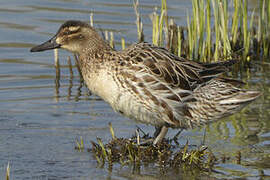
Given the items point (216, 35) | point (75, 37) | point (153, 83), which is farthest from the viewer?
point (216, 35)

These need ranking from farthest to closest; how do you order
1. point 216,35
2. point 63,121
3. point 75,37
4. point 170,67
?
1. point 216,35
2. point 63,121
3. point 75,37
4. point 170,67

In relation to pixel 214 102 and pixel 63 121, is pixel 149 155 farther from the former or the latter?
pixel 63 121

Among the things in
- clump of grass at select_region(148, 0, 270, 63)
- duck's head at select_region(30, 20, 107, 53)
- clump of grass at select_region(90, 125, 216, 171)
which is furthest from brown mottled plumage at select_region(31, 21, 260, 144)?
clump of grass at select_region(148, 0, 270, 63)

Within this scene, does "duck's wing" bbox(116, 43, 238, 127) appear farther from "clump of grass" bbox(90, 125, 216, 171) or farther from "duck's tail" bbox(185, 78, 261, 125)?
"clump of grass" bbox(90, 125, 216, 171)

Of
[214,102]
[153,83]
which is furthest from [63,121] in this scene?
[214,102]

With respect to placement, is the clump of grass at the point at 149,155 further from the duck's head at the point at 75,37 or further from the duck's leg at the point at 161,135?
the duck's head at the point at 75,37

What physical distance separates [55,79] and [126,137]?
2.76 m

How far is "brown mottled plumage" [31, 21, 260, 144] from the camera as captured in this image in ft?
20.9

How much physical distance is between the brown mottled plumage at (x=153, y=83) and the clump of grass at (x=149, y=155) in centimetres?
19

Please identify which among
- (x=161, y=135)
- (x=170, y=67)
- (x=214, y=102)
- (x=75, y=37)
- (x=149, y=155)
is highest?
(x=75, y=37)

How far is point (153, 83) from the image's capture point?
6.50 metres

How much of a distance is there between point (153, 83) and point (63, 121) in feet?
5.43

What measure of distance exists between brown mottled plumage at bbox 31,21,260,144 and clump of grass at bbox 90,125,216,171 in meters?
0.19

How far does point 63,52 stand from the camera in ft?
36.2
